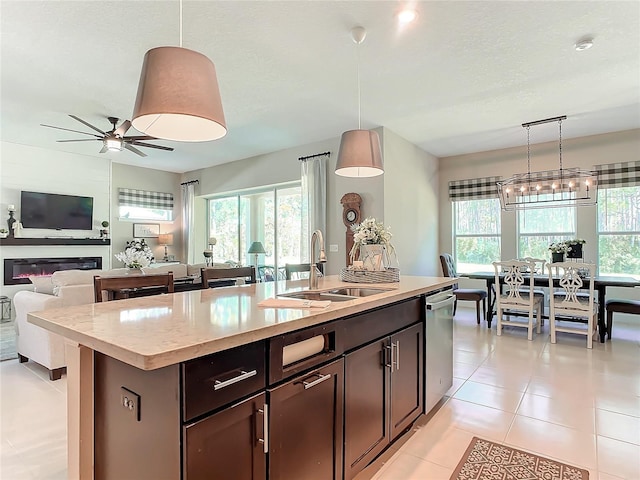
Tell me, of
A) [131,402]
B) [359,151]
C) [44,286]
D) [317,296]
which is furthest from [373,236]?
[44,286]

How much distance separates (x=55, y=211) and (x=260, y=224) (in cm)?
352

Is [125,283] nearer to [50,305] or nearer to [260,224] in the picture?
[50,305]

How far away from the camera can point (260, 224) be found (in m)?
7.13

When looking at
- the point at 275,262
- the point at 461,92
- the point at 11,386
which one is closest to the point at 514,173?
the point at 461,92

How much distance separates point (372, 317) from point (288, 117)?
11.6ft

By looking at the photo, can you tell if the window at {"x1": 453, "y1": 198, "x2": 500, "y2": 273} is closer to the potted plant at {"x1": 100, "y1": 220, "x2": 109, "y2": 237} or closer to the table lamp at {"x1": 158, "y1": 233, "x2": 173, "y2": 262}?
the table lamp at {"x1": 158, "y1": 233, "x2": 173, "y2": 262}

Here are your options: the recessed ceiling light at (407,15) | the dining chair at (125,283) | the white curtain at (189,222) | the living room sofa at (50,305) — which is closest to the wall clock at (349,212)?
the recessed ceiling light at (407,15)

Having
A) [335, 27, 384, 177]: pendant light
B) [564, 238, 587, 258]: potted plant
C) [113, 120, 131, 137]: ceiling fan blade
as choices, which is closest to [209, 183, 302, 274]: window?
[113, 120, 131, 137]: ceiling fan blade

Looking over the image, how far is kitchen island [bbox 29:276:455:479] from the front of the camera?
1.06 metres

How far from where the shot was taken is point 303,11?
8.40 feet

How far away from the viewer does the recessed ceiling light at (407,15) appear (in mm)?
2557

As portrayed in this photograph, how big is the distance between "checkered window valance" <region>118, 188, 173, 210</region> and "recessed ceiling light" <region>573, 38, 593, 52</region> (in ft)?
24.3

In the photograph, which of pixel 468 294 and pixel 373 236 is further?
pixel 468 294

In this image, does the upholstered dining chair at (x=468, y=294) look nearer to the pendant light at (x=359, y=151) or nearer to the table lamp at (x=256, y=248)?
the table lamp at (x=256, y=248)
